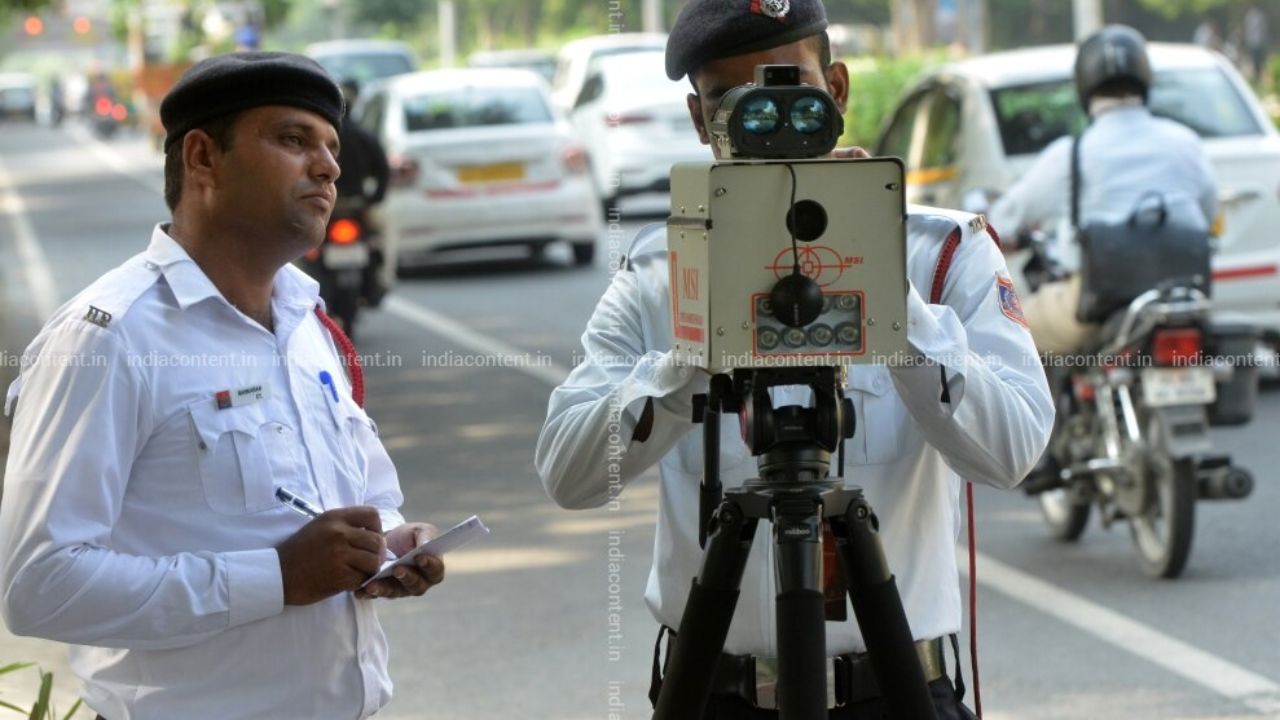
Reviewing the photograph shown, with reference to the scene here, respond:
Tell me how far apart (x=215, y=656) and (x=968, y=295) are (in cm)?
117

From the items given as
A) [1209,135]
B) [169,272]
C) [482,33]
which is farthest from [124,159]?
[169,272]

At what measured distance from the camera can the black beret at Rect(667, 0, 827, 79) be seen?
9.73 ft

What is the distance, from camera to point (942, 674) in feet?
9.61

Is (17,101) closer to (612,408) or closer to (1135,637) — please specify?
(1135,637)

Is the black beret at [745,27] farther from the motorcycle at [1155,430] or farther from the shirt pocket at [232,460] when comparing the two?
the motorcycle at [1155,430]

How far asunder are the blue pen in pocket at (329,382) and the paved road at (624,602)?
1.56 meters

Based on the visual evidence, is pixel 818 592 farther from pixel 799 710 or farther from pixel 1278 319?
pixel 1278 319

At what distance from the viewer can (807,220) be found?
2391 millimetres

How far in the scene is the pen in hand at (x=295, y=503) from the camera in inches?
121

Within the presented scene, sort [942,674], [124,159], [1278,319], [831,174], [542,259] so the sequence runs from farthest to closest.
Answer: [124,159] → [542,259] → [1278,319] → [942,674] → [831,174]

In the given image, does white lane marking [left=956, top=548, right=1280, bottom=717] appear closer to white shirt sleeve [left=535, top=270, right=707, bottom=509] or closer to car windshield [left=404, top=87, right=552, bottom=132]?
white shirt sleeve [left=535, top=270, right=707, bottom=509]

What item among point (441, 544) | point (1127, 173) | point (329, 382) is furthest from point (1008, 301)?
point (1127, 173)

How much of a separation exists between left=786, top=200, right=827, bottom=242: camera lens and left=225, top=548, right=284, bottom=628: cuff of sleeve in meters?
1.02

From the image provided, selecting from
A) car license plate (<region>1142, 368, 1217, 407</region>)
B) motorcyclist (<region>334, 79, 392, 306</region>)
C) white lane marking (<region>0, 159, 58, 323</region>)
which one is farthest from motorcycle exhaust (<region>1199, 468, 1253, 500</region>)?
motorcyclist (<region>334, 79, 392, 306</region>)
